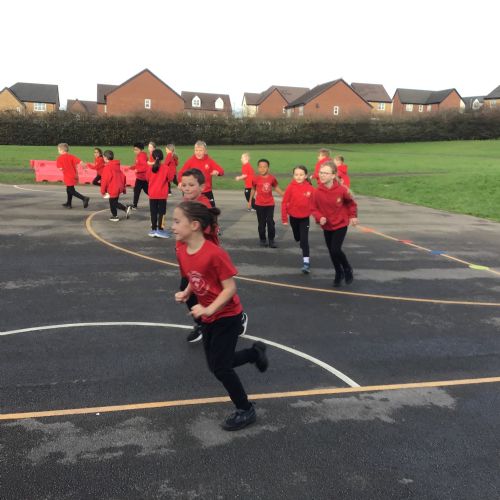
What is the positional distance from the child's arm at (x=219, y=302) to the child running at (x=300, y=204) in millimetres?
5242

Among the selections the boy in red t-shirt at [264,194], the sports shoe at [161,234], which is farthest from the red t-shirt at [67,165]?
the boy in red t-shirt at [264,194]

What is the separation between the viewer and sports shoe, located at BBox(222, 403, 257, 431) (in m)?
3.68

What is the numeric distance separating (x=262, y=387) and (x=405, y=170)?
31944mm

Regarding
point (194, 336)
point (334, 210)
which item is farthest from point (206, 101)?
point (194, 336)

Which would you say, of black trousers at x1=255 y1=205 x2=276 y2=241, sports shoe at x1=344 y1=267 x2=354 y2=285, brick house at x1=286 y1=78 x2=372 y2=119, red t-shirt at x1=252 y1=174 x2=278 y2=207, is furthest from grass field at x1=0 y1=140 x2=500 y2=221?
brick house at x1=286 y1=78 x2=372 y2=119

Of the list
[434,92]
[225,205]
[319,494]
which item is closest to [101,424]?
[319,494]

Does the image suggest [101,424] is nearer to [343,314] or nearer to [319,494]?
[319,494]

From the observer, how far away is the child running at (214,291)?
3514 mm

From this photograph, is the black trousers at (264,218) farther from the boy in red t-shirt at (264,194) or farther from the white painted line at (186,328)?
the white painted line at (186,328)

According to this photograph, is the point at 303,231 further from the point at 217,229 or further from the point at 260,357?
the point at 260,357

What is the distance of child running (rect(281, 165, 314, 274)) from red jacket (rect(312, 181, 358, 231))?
1.00 m

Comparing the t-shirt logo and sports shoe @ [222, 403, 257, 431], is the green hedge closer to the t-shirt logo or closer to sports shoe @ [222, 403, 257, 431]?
the t-shirt logo

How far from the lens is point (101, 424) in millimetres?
3711

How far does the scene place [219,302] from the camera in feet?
11.3
